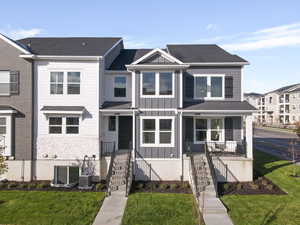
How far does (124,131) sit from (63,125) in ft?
13.3

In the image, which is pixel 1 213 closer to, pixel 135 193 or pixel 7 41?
pixel 135 193

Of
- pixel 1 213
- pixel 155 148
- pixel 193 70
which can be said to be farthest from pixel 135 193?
pixel 193 70

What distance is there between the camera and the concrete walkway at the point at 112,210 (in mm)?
8509

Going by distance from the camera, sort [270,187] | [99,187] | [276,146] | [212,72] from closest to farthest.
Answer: [270,187] → [99,187] → [212,72] → [276,146]

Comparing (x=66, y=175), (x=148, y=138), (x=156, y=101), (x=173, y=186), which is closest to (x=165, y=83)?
(x=156, y=101)

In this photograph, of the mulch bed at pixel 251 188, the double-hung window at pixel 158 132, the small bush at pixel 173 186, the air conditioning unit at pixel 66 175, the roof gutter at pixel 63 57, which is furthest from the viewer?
the double-hung window at pixel 158 132

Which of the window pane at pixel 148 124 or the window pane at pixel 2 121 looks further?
the window pane at pixel 148 124

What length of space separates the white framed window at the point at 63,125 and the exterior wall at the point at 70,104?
0.24 m

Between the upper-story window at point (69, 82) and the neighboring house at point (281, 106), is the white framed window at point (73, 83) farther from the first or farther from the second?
the neighboring house at point (281, 106)

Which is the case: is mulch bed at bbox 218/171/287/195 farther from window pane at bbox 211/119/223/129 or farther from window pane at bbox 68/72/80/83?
window pane at bbox 68/72/80/83

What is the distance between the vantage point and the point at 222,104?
14.3 m

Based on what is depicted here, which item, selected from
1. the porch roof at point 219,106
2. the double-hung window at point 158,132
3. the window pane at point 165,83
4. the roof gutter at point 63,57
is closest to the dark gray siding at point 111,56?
the roof gutter at point 63,57

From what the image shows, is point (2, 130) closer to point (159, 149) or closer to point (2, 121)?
point (2, 121)

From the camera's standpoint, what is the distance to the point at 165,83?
13.5 metres
